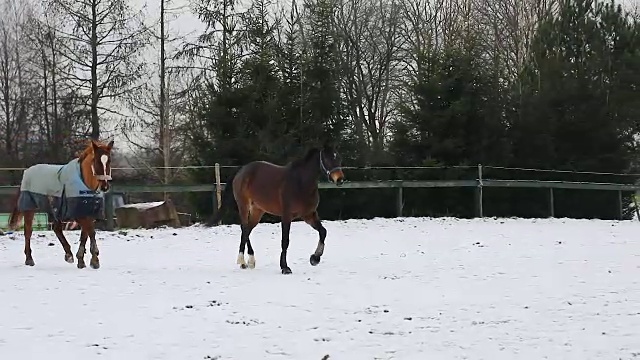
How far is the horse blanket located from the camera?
866cm

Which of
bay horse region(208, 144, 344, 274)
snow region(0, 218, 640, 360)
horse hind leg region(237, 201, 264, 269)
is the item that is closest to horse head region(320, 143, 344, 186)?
bay horse region(208, 144, 344, 274)

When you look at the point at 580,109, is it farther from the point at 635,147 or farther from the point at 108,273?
the point at 108,273

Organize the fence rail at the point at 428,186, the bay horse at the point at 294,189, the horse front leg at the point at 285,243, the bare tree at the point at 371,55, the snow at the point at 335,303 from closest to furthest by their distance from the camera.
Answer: the snow at the point at 335,303 → the horse front leg at the point at 285,243 → the bay horse at the point at 294,189 → the fence rail at the point at 428,186 → the bare tree at the point at 371,55

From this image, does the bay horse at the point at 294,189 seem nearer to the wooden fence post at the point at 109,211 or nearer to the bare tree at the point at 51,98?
the wooden fence post at the point at 109,211

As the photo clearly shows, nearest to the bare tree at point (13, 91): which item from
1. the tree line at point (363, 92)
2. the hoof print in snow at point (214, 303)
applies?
the tree line at point (363, 92)

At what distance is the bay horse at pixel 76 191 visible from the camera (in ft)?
28.1

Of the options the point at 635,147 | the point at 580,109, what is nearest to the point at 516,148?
the point at 580,109

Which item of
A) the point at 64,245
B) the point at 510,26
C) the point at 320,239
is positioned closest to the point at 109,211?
the point at 64,245

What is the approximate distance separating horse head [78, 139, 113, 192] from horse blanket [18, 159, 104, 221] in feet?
0.29

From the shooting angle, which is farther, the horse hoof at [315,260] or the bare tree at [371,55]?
the bare tree at [371,55]

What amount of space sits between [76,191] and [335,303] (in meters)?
3.99

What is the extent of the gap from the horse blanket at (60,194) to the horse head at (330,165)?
2821 millimetres

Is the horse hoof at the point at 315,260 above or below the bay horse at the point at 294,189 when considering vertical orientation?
below

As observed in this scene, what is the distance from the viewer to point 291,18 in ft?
85.9
